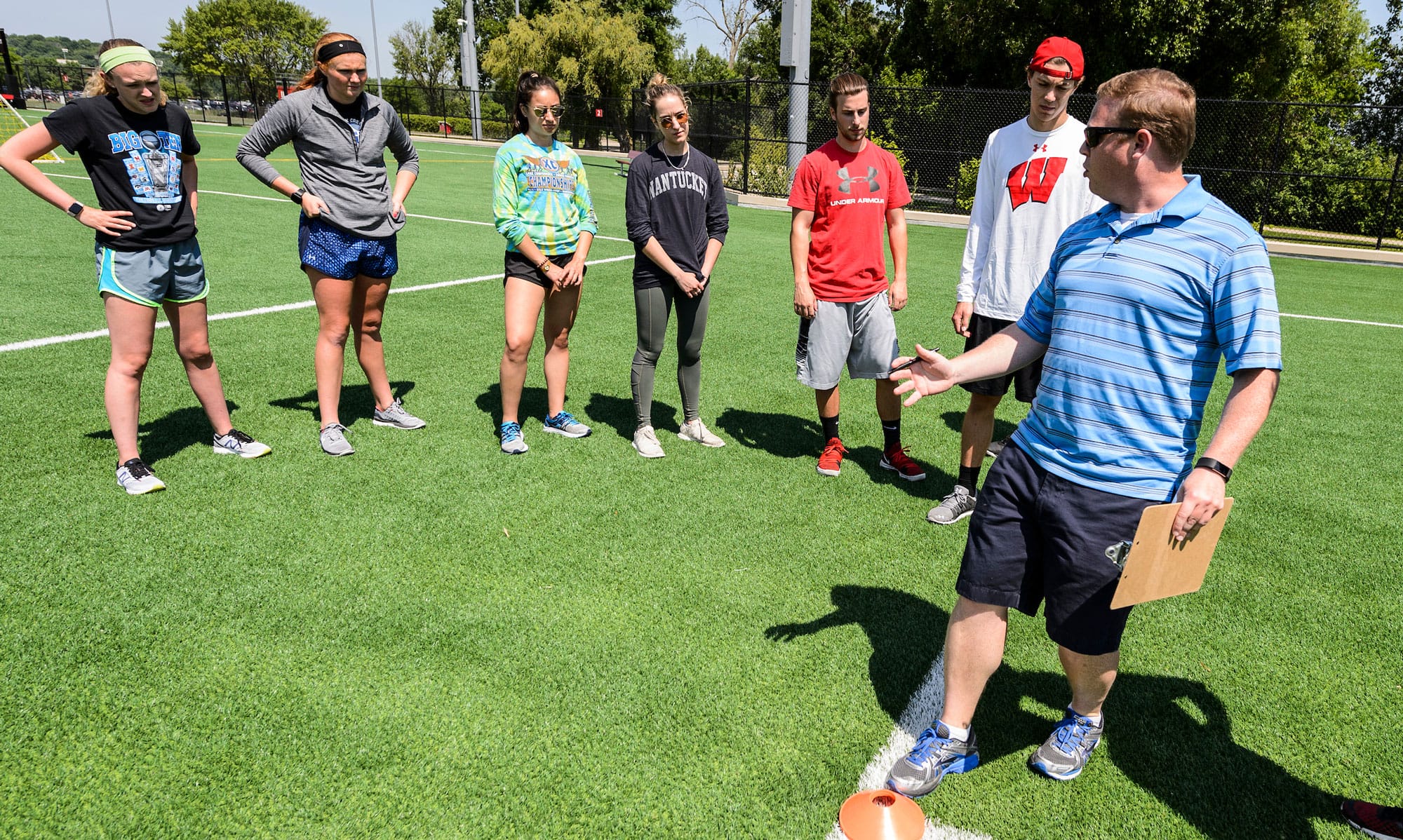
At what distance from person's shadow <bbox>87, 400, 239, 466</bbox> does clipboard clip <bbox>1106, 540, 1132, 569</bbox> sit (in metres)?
4.51

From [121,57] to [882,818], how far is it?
4.37m

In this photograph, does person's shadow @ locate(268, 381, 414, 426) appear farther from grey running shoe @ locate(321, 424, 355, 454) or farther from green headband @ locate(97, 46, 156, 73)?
green headband @ locate(97, 46, 156, 73)

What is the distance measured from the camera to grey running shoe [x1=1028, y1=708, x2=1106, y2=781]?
2.57 metres

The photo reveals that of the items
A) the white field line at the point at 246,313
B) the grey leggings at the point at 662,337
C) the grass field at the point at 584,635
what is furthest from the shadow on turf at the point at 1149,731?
the white field line at the point at 246,313

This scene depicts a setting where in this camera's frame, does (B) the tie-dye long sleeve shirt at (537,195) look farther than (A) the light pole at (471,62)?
No

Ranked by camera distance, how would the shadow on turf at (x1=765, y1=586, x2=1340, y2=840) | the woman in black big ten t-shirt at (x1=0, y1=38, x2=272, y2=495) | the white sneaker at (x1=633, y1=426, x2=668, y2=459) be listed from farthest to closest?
the white sneaker at (x1=633, y1=426, x2=668, y2=459) < the woman in black big ten t-shirt at (x1=0, y1=38, x2=272, y2=495) < the shadow on turf at (x1=765, y1=586, x2=1340, y2=840)

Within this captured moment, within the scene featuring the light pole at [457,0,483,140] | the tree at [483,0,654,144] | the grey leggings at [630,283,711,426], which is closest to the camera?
the grey leggings at [630,283,711,426]

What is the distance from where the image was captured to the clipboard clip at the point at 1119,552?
7.32 ft

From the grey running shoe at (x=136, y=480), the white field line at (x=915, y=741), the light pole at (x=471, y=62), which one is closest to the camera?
the white field line at (x=915, y=741)

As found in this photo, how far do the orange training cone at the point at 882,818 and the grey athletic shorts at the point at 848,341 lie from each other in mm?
2666

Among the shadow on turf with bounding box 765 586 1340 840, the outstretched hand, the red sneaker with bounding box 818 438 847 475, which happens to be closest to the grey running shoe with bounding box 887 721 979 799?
the shadow on turf with bounding box 765 586 1340 840

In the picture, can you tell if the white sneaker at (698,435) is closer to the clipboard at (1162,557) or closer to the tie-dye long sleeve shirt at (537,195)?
the tie-dye long sleeve shirt at (537,195)

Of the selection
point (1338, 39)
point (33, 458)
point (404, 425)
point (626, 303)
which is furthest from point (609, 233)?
point (1338, 39)

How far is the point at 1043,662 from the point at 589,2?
135ft
